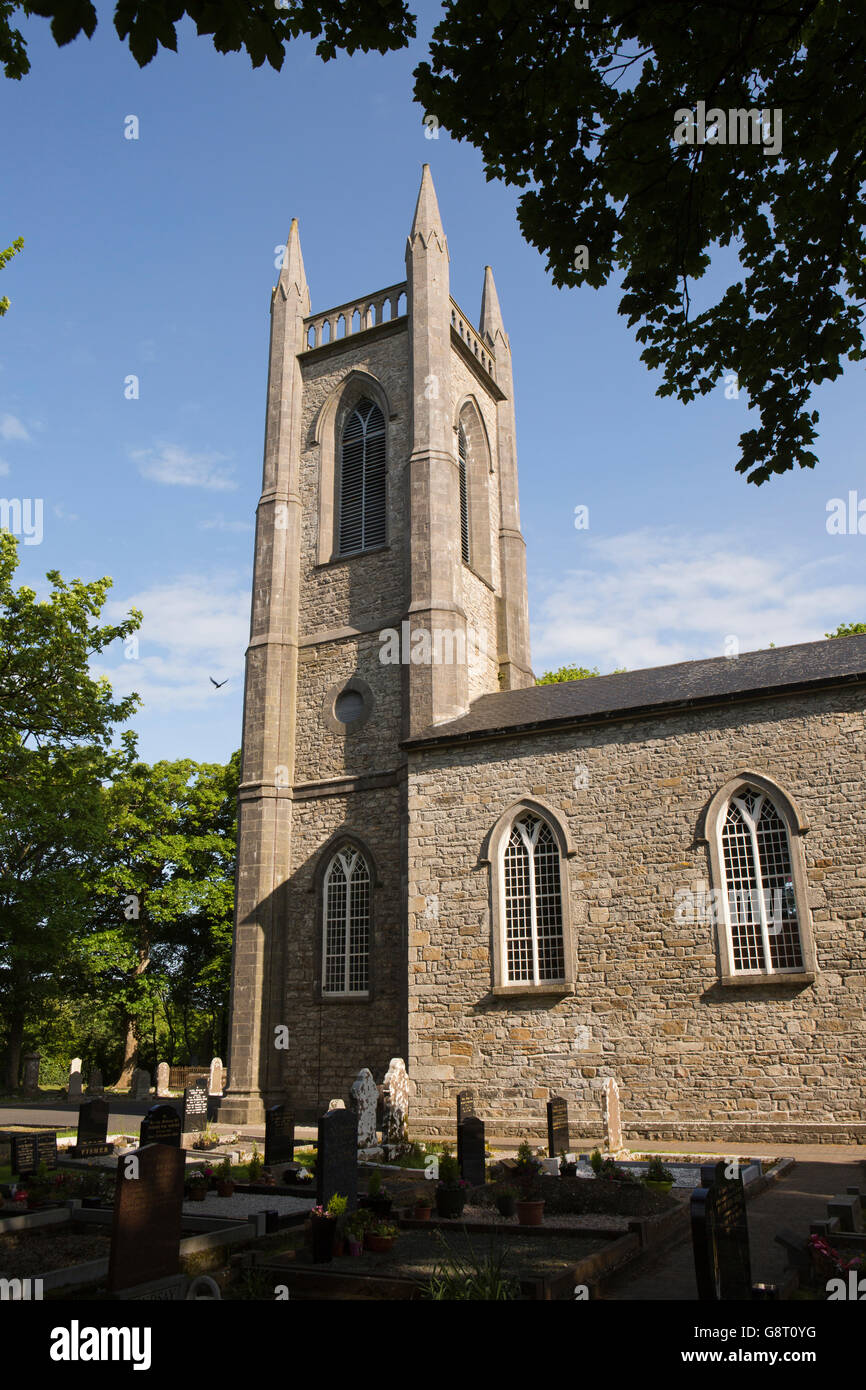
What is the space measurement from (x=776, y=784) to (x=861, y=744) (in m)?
1.55

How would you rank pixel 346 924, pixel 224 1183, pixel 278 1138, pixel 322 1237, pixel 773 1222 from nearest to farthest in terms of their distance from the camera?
1. pixel 322 1237
2. pixel 773 1222
3. pixel 224 1183
4. pixel 278 1138
5. pixel 346 924

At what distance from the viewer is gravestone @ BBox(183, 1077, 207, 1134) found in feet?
59.6

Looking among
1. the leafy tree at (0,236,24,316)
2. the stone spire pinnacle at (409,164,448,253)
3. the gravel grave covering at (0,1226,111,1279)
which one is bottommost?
the gravel grave covering at (0,1226,111,1279)

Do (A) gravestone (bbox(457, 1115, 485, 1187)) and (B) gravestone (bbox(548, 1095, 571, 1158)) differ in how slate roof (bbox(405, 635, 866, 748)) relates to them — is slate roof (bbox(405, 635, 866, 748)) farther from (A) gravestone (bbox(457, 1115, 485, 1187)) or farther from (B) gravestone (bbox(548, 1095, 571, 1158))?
(A) gravestone (bbox(457, 1115, 485, 1187))

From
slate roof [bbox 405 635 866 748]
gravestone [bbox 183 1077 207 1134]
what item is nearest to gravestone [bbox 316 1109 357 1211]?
gravestone [bbox 183 1077 207 1134]

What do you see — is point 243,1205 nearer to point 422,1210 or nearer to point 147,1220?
point 422,1210

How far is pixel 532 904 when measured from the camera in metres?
18.6

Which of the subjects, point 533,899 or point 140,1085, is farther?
point 140,1085

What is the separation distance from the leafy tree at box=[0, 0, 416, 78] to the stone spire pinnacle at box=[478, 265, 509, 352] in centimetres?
2768

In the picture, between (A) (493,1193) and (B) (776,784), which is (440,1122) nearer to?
(A) (493,1193)

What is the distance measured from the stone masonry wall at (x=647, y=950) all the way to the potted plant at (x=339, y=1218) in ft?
28.9

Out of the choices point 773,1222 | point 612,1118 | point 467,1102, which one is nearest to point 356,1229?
point 773,1222

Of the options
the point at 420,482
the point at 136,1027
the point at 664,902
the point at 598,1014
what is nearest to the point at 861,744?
the point at 664,902

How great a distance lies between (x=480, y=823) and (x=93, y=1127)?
345 inches
